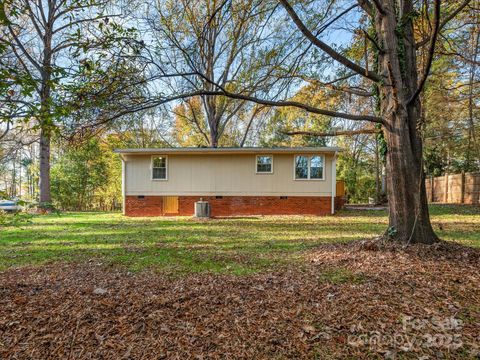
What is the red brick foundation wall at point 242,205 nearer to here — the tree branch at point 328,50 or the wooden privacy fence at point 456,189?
the tree branch at point 328,50

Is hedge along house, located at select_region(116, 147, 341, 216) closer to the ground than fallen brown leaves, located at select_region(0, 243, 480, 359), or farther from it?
farther from it

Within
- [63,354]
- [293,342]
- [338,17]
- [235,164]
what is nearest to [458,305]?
[293,342]

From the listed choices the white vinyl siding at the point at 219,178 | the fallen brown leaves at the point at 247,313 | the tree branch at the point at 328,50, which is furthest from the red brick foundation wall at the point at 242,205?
the fallen brown leaves at the point at 247,313

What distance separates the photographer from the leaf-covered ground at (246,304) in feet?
7.61

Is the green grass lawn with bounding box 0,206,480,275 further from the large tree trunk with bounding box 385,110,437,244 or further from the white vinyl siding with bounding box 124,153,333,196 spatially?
the white vinyl siding with bounding box 124,153,333,196

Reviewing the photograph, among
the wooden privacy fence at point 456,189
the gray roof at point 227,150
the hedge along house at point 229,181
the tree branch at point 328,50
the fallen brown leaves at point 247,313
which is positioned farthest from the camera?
the wooden privacy fence at point 456,189

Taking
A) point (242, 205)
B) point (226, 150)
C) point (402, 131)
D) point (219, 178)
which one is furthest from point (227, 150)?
point (402, 131)

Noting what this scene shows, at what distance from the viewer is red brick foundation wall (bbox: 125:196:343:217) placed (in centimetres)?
1272

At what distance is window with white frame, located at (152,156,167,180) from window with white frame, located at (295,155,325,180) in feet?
19.5

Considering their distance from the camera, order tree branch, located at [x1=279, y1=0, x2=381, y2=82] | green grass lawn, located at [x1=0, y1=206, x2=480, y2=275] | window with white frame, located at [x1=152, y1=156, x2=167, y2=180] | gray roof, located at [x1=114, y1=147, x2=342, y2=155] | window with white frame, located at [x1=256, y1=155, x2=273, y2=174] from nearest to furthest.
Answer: tree branch, located at [x1=279, y1=0, x2=381, y2=82], green grass lawn, located at [x1=0, y1=206, x2=480, y2=275], gray roof, located at [x1=114, y1=147, x2=342, y2=155], window with white frame, located at [x1=256, y1=155, x2=273, y2=174], window with white frame, located at [x1=152, y1=156, x2=167, y2=180]

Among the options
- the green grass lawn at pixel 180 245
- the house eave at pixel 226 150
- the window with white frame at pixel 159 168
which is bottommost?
the green grass lawn at pixel 180 245

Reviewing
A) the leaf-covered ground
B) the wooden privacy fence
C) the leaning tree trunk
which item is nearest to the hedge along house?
the leaning tree trunk

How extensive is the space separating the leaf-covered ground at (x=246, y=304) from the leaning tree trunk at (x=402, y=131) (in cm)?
49

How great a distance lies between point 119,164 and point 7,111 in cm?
2053
